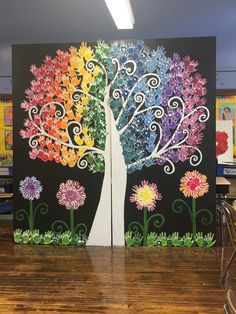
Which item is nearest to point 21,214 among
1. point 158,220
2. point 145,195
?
point 145,195

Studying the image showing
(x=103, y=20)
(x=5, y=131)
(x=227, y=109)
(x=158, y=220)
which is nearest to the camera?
(x=158, y=220)

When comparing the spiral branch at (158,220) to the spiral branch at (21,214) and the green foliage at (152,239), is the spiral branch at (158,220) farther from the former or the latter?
the spiral branch at (21,214)

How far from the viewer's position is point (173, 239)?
4.79 meters

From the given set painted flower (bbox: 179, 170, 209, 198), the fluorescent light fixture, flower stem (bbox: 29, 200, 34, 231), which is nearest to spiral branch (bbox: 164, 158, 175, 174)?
painted flower (bbox: 179, 170, 209, 198)

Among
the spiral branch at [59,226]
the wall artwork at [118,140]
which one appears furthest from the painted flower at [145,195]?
the spiral branch at [59,226]

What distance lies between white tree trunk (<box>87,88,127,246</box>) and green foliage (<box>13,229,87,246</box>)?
0.96ft

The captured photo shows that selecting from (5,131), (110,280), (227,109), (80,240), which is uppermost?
(227,109)

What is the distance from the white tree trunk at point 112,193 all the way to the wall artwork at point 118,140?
0.04 ft

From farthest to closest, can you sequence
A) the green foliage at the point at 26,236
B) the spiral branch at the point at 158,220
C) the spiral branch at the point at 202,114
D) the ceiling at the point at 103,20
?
the ceiling at the point at 103,20 < the green foliage at the point at 26,236 < the spiral branch at the point at 158,220 < the spiral branch at the point at 202,114

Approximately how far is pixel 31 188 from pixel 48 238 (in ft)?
2.20

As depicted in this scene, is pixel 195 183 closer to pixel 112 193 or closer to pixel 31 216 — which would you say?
pixel 112 193

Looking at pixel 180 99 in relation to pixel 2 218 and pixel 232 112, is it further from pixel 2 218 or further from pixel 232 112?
pixel 2 218

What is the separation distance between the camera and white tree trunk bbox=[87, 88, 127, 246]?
481 cm

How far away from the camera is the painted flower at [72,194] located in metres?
4.88
